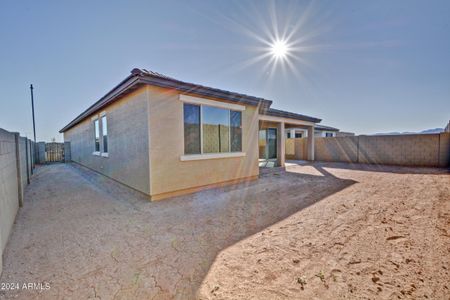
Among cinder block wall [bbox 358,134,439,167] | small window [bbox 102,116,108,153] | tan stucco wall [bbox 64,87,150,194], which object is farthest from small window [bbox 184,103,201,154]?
cinder block wall [bbox 358,134,439,167]

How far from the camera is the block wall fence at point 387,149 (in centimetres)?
1055

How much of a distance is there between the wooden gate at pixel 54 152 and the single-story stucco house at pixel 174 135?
40.1 feet

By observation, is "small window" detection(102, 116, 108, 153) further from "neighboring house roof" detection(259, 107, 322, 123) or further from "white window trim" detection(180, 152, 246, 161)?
"neighboring house roof" detection(259, 107, 322, 123)

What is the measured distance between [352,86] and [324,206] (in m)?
10.0

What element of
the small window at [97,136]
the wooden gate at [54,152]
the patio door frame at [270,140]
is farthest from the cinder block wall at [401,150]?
the wooden gate at [54,152]

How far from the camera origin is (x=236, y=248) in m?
2.71

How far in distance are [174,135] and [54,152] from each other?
1761 cm

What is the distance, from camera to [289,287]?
1.89m

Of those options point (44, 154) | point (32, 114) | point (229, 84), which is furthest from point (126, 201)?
point (32, 114)

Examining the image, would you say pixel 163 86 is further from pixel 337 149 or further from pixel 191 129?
pixel 337 149

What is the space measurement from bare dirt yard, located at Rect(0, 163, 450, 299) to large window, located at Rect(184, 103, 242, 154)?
5.83 ft

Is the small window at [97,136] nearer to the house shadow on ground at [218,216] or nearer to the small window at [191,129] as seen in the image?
the small window at [191,129]

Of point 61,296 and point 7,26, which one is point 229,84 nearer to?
point 7,26

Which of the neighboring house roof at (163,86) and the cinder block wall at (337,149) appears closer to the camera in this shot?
the neighboring house roof at (163,86)
